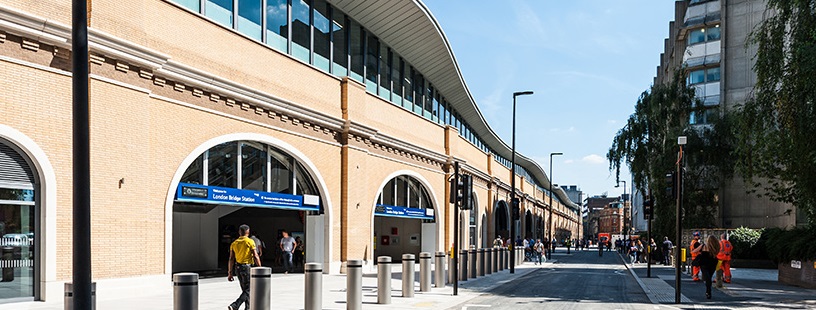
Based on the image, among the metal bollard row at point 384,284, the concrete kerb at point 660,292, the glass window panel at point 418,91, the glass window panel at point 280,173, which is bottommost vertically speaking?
the concrete kerb at point 660,292

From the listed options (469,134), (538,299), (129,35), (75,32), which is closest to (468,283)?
(538,299)

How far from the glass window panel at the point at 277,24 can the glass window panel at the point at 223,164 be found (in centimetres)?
416

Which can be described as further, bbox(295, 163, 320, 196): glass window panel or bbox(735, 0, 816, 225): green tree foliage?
bbox(295, 163, 320, 196): glass window panel

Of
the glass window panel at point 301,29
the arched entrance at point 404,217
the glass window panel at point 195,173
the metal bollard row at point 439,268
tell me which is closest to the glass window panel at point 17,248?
the glass window panel at point 195,173

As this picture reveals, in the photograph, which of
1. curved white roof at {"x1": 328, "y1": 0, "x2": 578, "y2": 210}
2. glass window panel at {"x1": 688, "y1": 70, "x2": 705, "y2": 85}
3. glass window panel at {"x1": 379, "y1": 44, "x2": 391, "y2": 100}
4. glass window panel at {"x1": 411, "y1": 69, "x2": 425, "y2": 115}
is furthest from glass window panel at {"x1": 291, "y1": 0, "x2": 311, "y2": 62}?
glass window panel at {"x1": 688, "y1": 70, "x2": 705, "y2": 85}

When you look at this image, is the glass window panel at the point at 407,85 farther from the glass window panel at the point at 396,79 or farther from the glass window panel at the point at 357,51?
the glass window panel at the point at 357,51

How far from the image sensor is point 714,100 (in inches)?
1791

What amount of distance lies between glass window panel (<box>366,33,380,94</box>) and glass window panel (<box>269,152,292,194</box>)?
753 centimetres

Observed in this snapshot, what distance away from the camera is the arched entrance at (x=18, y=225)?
40.0ft

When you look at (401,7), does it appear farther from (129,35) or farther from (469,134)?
(469,134)

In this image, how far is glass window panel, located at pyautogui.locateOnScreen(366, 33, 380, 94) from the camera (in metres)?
28.2

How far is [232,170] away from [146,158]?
150 inches

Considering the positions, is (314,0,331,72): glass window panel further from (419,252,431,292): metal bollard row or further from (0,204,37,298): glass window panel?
(0,204,37,298): glass window panel

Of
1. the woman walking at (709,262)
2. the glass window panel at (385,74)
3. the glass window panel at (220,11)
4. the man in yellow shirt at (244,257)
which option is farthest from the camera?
the glass window panel at (385,74)
